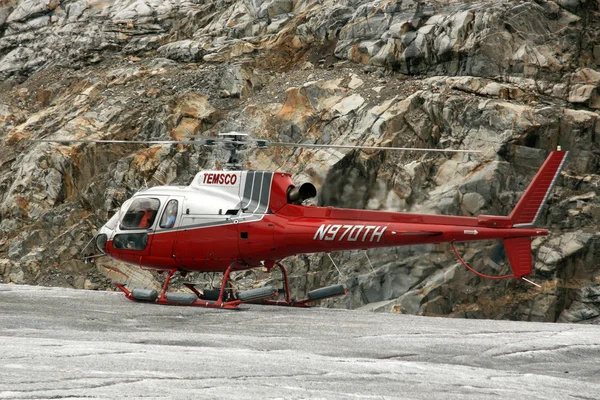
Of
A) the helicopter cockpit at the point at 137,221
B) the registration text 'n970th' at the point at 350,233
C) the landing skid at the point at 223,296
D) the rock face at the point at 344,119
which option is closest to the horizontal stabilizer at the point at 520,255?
the registration text 'n970th' at the point at 350,233

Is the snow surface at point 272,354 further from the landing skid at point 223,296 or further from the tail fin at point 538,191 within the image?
the tail fin at point 538,191

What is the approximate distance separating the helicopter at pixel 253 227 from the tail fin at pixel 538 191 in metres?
0.01

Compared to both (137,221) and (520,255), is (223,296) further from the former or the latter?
(520,255)

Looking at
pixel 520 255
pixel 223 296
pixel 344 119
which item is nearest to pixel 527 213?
pixel 520 255

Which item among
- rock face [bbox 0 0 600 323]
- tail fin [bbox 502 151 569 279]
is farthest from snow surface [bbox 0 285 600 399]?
rock face [bbox 0 0 600 323]

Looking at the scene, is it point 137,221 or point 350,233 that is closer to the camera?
point 350,233

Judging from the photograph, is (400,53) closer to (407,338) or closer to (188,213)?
(188,213)

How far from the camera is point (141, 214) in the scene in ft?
47.7

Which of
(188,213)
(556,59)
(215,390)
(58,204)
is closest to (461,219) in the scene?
(188,213)

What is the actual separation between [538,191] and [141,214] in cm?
683

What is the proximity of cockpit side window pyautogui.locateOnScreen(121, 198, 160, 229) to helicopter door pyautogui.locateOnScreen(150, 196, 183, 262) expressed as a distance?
0.18 m

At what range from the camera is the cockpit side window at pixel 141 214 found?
47.4 ft

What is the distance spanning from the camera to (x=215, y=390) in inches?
253

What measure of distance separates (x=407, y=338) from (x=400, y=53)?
14311 millimetres
